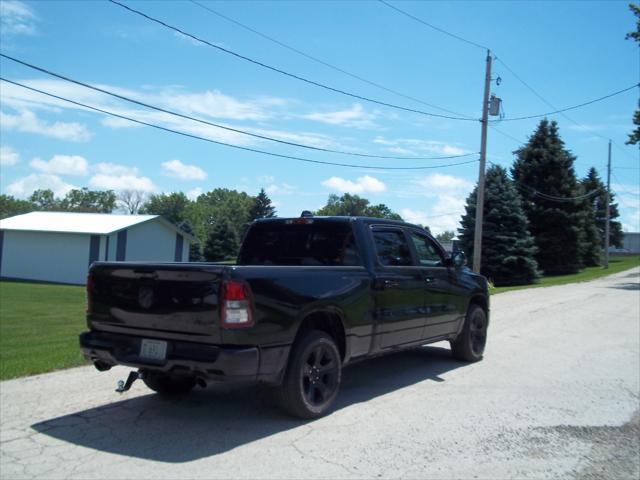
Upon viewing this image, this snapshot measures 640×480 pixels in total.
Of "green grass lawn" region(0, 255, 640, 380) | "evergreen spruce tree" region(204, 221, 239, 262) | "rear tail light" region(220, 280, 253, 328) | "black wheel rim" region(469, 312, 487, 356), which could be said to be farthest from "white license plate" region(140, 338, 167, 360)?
"evergreen spruce tree" region(204, 221, 239, 262)

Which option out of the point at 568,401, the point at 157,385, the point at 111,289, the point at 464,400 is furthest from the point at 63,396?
the point at 568,401

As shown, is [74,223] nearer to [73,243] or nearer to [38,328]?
[73,243]

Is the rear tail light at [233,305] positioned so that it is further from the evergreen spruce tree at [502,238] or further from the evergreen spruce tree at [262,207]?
the evergreen spruce tree at [262,207]

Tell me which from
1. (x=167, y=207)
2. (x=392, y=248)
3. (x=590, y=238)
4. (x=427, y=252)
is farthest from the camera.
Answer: (x=167, y=207)

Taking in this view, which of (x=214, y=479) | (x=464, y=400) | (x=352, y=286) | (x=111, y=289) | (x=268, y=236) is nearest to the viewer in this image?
(x=214, y=479)

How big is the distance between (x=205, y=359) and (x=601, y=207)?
7510 cm

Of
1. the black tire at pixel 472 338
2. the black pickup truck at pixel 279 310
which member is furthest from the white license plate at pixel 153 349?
the black tire at pixel 472 338

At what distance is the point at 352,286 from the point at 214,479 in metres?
2.43

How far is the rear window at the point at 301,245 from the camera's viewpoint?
6.48 metres

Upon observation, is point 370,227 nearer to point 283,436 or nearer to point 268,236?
point 268,236

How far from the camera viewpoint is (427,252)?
7723 millimetres

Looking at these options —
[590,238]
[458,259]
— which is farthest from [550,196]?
[458,259]

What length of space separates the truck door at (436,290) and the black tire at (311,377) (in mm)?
1955

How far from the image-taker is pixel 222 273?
473cm
